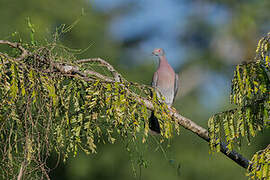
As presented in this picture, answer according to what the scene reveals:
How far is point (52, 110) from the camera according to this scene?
3033mm

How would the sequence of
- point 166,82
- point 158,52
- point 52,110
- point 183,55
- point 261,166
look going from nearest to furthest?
point 261,166, point 52,110, point 166,82, point 158,52, point 183,55

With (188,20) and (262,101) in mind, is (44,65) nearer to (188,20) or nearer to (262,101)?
(262,101)

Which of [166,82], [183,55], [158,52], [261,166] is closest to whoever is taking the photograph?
[261,166]

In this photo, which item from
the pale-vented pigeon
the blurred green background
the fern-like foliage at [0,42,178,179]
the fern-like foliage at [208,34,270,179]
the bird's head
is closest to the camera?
the fern-like foliage at [0,42,178,179]

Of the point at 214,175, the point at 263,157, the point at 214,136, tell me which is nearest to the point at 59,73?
the point at 214,136

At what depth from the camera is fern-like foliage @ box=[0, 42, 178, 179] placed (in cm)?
276

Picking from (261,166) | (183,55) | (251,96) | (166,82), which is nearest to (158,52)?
(166,82)

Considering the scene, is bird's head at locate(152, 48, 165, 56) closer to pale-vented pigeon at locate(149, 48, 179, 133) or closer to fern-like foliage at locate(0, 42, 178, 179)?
pale-vented pigeon at locate(149, 48, 179, 133)

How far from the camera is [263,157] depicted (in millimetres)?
2848

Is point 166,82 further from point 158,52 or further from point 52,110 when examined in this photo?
point 52,110

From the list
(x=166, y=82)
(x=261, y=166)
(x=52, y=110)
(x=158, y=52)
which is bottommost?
(x=261, y=166)

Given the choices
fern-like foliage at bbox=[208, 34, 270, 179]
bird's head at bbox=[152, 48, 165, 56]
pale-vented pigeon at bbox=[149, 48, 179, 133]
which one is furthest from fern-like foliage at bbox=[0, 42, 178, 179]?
bird's head at bbox=[152, 48, 165, 56]

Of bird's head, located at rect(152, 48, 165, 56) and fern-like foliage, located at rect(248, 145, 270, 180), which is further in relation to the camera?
bird's head, located at rect(152, 48, 165, 56)

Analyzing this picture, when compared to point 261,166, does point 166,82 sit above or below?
above
